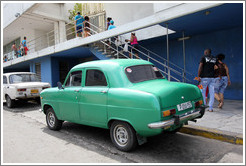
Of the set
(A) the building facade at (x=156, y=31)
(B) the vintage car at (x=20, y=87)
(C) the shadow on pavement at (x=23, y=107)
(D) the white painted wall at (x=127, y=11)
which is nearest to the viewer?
(A) the building facade at (x=156, y=31)

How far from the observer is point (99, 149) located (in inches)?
158

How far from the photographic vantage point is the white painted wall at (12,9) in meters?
15.1

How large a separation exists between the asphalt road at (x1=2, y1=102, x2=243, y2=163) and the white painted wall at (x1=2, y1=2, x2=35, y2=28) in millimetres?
12864

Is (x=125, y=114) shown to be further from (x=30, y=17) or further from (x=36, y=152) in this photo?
(x=30, y=17)

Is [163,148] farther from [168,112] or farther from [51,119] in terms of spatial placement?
[51,119]

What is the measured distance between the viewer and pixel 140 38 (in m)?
11.0

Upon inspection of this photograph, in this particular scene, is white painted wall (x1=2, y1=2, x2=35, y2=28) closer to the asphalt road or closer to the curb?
the asphalt road

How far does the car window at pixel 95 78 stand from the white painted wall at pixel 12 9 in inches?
502

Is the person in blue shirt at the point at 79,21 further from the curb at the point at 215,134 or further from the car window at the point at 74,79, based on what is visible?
the curb at the point at 215,134

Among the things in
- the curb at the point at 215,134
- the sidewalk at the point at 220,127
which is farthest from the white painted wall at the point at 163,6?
the curb at the point at 215,134

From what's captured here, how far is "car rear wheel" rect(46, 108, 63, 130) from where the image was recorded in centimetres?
532

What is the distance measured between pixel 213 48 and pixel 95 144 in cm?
751

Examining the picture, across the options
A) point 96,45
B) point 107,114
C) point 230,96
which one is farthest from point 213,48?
point 107,114

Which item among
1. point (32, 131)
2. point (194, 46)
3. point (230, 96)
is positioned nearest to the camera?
point (32, 131)
